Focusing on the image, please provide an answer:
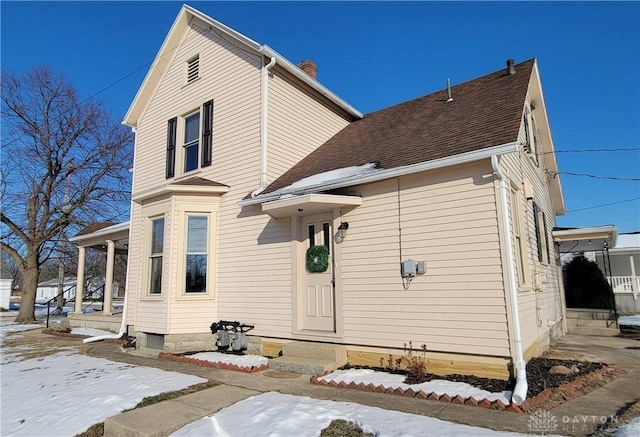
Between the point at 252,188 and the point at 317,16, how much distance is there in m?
6.00

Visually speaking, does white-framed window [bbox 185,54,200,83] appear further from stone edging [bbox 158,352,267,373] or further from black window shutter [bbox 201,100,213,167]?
stone edging [bbox 158,352,267,373]

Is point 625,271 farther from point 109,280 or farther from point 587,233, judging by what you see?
point 109,280

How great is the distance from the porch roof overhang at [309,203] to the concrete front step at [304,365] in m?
2.65

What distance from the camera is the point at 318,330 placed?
7297 mm

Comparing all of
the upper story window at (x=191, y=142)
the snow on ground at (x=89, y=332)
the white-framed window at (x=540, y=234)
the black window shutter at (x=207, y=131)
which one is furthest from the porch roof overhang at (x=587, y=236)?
the snow on ground at (x=89, y=332)

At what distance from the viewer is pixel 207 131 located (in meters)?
10.1

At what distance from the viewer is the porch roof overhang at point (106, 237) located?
42.4 feet

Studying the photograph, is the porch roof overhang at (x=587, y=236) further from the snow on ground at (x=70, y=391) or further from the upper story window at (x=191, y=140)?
the snow on ground at (x=70, y=391)

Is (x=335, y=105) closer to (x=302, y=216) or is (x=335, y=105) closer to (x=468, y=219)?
(x=302, y=216)

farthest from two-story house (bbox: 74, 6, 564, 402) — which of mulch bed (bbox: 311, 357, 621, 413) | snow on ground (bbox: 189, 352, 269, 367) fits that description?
snow on ground (bbox: 189, 352, 269, 367)

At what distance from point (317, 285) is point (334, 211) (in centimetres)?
143

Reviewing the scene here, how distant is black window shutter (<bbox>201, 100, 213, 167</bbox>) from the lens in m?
9.99

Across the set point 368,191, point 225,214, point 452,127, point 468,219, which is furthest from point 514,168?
point 225,214

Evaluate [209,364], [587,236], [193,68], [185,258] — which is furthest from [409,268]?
[193,68]
